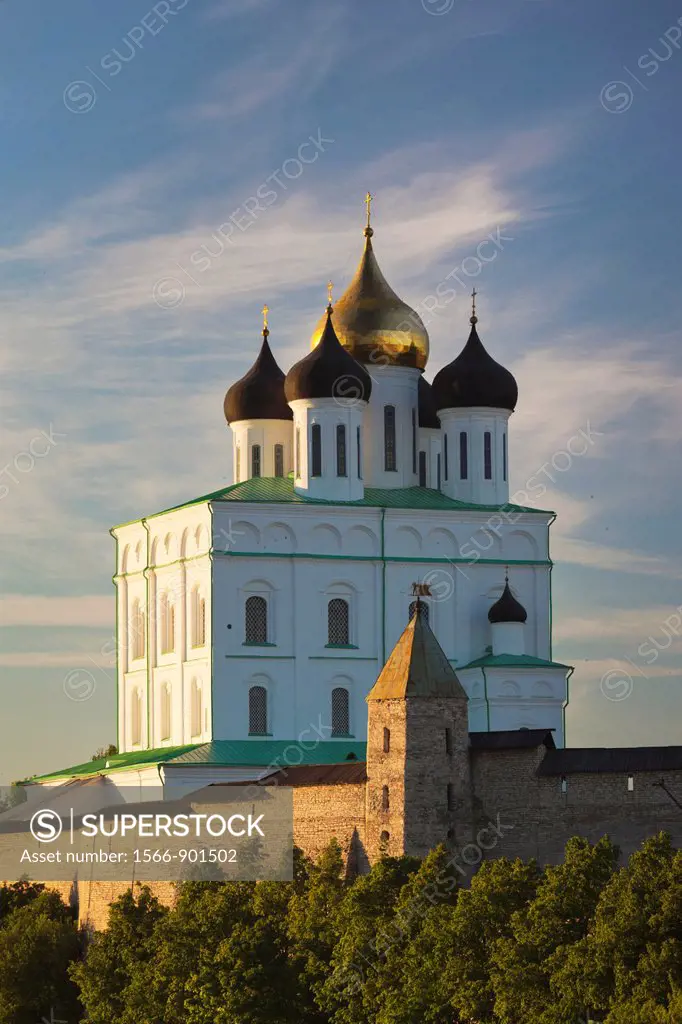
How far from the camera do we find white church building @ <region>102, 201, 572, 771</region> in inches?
2266

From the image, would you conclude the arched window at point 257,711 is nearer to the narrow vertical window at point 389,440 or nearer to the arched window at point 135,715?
the arched window at point 135,715

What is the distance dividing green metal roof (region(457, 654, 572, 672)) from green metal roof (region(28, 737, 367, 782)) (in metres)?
2.92

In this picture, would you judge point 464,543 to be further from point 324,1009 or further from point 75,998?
point 324,1009

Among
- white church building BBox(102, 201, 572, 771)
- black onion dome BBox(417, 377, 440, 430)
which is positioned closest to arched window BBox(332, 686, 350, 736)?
white church building BBox(102, 201, 572, 771)

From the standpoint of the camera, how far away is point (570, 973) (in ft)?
131

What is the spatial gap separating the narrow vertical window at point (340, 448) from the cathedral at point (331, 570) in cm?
6

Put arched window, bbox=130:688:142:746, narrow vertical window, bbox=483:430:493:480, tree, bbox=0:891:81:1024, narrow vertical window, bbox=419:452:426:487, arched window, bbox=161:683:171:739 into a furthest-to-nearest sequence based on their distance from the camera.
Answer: narrow vertical window, bbox=419:452:426:487, arched window, bbox=130:688:142:746, narrow vertical window, bbox=483:430:493:480, arched window, bbox=161:683:171:739, tree, bbox=0:891:81:1024

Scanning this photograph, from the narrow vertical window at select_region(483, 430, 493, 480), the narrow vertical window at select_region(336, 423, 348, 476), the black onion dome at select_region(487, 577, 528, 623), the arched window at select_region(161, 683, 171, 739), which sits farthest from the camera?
the narrow vertical window at select_region(483, 430, 493, 480)

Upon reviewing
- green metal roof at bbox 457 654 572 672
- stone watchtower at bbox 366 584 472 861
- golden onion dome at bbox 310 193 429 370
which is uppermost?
golden onion dome at bbox 310 193 429 370

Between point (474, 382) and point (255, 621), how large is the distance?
23.2 ft

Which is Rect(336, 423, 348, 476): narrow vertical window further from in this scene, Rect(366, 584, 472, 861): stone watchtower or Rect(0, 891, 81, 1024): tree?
Rect(366, 584, 472, 861): stone watchtower

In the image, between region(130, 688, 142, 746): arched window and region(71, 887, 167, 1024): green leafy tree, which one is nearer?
region(71, 887, 167, 1024): green leafy tree

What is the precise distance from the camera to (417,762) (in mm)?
45781

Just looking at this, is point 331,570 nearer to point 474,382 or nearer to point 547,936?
point 474,382
